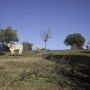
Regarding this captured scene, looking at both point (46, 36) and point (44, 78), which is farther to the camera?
point (46, 36)

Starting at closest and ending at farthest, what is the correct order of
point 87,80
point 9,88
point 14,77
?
point 9,88
point 14,77
point 87,80

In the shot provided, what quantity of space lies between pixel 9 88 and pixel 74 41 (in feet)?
269

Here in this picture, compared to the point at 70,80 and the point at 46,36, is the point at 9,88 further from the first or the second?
the point at 46,36

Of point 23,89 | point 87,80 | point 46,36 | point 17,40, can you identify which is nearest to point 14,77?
point 23,89

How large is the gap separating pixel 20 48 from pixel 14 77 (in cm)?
2685

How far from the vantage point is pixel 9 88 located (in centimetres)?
894

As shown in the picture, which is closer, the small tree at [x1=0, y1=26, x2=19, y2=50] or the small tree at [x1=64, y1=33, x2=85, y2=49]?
the small tree at [x1=0, y1=26, x2=19, y2=50]

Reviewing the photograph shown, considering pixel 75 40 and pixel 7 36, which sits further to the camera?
pixel 75 40

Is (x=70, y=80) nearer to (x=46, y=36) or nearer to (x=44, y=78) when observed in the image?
(x=44, y=78)

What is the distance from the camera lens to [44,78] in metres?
10.7

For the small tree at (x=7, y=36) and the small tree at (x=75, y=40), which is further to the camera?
the small tree at (x=75, y=40)

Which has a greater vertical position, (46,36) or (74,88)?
(46,36)

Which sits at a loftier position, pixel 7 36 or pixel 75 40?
pixel 75 40

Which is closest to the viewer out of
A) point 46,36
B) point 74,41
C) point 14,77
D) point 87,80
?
point 14,77
